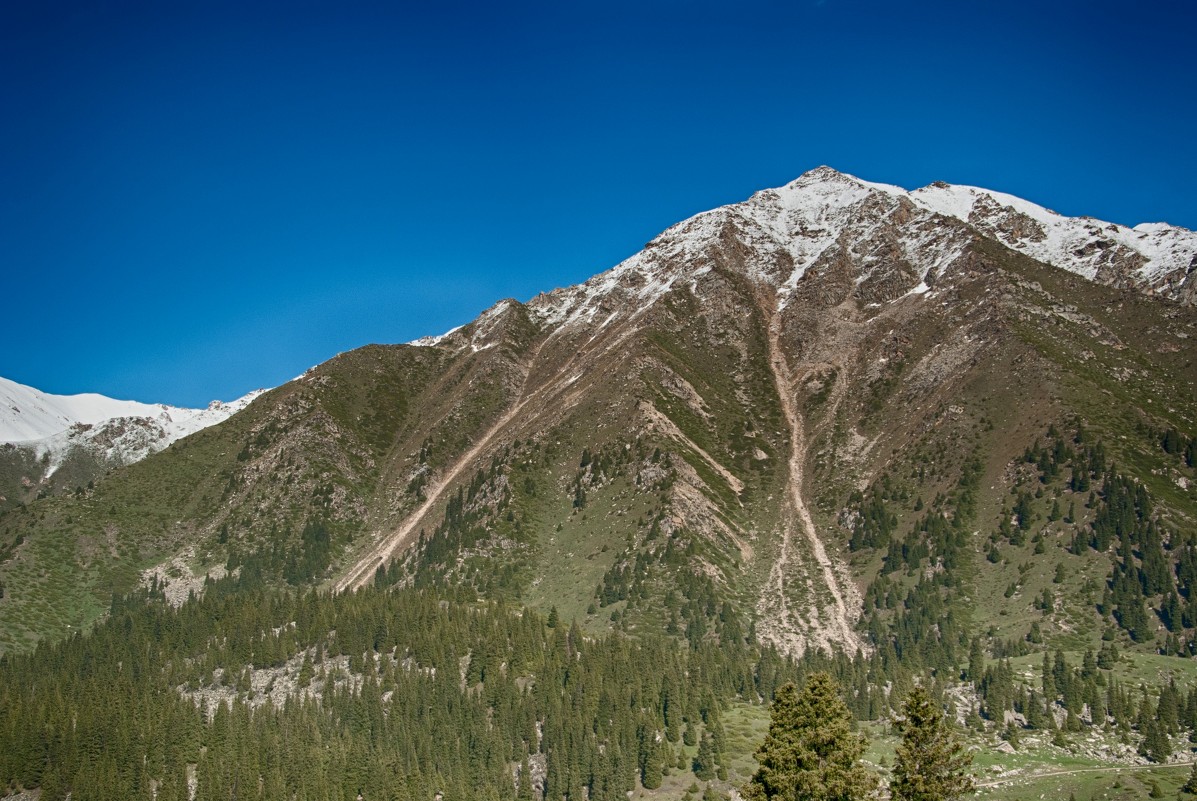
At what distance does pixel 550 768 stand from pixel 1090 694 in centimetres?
8224

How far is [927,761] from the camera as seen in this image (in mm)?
58406

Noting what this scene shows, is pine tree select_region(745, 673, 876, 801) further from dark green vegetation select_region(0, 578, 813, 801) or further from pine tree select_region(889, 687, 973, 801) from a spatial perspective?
dark green vegetation select_region(0, 578, 813, 801)

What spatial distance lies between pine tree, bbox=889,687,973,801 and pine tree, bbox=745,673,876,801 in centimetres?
217

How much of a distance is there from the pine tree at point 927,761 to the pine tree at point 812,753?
2.17 metres

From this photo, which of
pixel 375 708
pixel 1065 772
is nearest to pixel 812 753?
pixel 1065 772

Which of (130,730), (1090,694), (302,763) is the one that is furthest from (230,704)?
(1090,694)

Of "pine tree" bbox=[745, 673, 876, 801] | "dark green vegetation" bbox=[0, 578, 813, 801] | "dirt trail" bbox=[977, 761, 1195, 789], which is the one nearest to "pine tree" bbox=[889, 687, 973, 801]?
"pine tree" bbox=[745, 673, 876, 801]

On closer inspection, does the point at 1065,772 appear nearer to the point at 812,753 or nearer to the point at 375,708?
the point at 812,753

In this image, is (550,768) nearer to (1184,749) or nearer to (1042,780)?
(1042,780)

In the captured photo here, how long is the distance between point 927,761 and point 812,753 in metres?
Result: 6.74

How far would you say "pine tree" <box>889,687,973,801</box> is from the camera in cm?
5812

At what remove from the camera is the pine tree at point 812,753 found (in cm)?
5703

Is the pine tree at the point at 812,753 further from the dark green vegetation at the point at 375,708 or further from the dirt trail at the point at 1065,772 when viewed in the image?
the dark green vegetation at the point at 375,708

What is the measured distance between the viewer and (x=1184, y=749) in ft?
429
